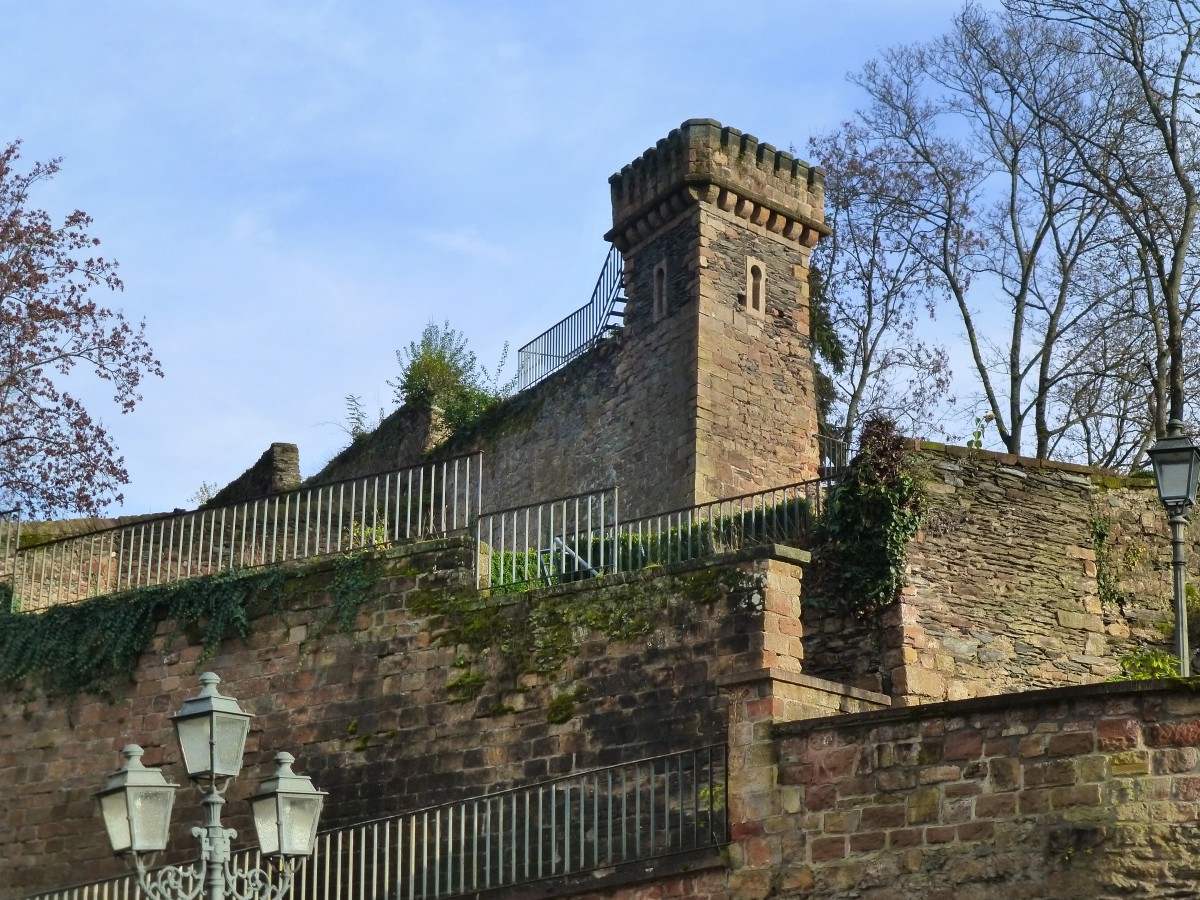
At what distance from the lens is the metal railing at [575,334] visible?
2647 centimetres

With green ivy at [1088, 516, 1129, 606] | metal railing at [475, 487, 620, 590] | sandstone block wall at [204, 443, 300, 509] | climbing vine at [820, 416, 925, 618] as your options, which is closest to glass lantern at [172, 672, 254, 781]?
metal railing at [475, 487, 620, 590]

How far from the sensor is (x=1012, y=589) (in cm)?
1917

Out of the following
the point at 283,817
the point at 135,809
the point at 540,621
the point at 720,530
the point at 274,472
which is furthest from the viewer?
the point at 274,472

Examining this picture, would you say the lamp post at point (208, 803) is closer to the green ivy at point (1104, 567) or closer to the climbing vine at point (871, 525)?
the climbing vine at point (871, 525)

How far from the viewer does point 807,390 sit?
2523 cm

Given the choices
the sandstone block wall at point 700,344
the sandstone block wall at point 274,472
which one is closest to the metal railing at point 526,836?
the sandstone block wall at point 700,344

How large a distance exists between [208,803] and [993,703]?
15.0 ft

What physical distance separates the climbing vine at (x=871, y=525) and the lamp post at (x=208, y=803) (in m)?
7.90

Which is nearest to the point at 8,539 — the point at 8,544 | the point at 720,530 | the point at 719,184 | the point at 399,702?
the point at 8,544

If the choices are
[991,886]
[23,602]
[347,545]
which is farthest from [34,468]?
[991,886]

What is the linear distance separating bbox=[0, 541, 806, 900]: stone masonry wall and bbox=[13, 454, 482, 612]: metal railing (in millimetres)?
652

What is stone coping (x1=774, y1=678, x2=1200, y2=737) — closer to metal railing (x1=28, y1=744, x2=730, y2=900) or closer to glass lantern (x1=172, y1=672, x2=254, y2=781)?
metal railing (x1=28, y1=744, x2=730, y2=900)

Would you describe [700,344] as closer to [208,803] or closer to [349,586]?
[349,586]

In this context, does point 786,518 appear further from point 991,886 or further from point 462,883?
point 991,886
